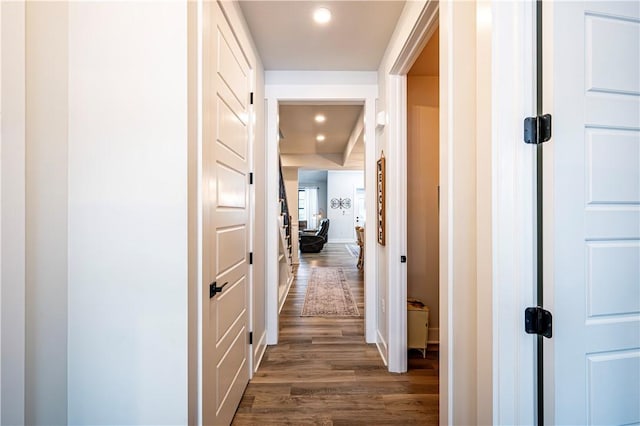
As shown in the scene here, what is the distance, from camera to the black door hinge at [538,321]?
941mm

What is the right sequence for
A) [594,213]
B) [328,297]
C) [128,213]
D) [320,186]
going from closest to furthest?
[594,213]
[128,213]
[328,297]
[320,186]

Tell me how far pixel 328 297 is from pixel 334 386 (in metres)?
2.32

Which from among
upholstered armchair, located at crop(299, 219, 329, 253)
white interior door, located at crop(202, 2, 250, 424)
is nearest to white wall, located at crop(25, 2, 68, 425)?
white interior door, located at crop(202, 2, 250, 424)

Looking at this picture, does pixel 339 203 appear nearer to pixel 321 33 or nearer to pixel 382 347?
pixel 382 347

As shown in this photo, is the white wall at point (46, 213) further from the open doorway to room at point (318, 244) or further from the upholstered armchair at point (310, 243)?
the upholstered armchair at point (310, 243)

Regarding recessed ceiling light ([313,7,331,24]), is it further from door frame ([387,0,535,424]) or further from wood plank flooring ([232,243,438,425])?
wood plank flooring ([232,243,438,425])

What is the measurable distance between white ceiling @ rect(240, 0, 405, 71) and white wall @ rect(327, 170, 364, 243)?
9.50 meters

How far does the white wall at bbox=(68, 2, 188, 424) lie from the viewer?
118 centimetres

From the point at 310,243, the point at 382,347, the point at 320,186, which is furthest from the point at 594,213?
the point at 320,186

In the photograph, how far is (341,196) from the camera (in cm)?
1242

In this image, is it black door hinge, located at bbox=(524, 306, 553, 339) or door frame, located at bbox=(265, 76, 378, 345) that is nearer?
black door hinge, located at bbox=(524, 306, 553, 339)

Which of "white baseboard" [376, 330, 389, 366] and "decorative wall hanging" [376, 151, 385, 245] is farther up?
"decorative wall hanging" [376, 151, 385, 245]

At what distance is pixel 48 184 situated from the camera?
1118mm

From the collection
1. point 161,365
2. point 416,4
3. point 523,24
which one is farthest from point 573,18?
point 161,365
